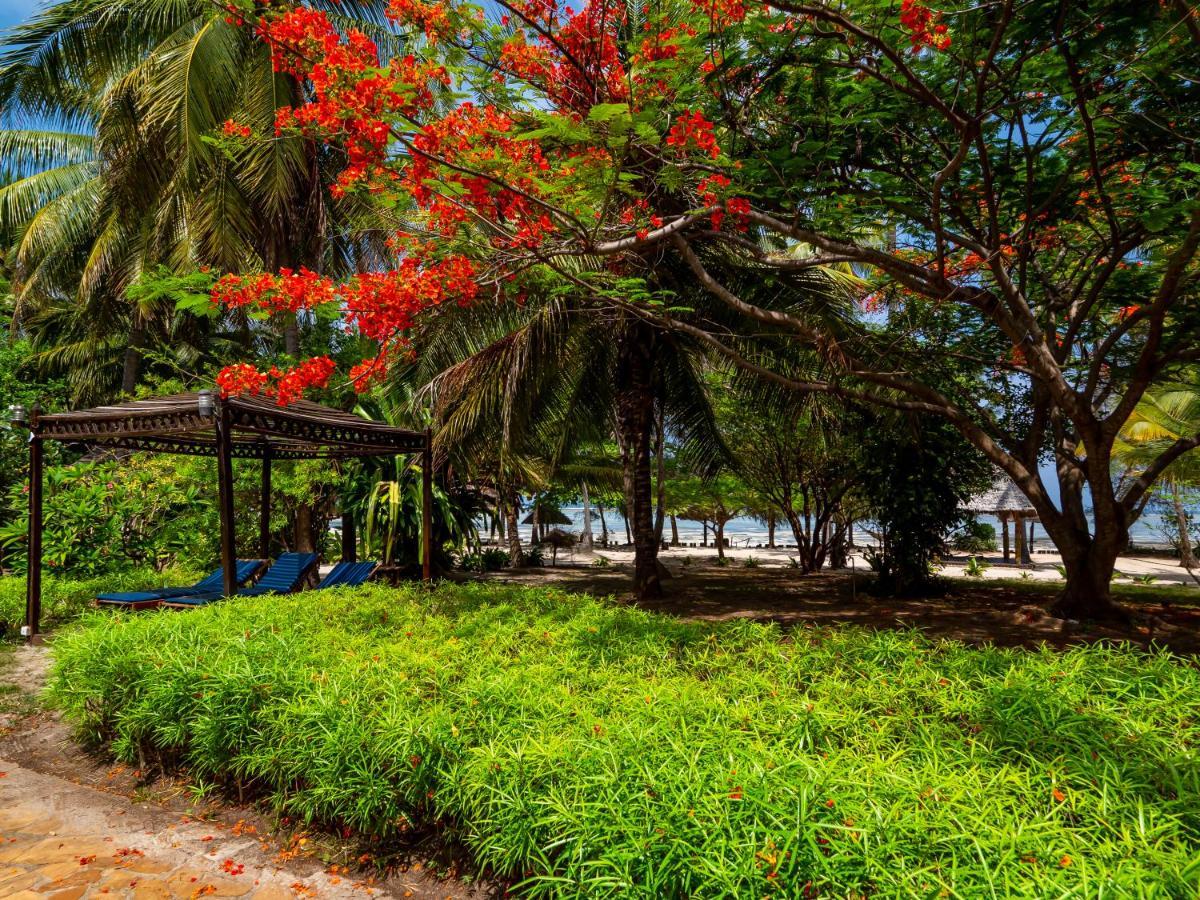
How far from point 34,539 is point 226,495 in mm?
2660

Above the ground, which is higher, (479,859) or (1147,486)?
(1147,486)

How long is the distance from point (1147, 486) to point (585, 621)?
245 inches

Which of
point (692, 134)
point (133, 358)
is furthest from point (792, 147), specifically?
point (133, 358)

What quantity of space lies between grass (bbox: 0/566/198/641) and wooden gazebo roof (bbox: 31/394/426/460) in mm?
1875

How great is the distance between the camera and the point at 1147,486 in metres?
6.77

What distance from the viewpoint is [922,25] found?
405 centimetres

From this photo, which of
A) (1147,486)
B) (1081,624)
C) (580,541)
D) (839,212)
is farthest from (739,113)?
(580,541)

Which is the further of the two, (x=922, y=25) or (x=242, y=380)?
(x=242, y=380)

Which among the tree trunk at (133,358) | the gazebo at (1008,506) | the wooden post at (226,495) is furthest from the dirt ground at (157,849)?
the gazebo at (1008,506)

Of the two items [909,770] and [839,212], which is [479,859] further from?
[839,212]

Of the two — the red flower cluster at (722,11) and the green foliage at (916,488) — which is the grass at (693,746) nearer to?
the red flower cluster at (722,11)

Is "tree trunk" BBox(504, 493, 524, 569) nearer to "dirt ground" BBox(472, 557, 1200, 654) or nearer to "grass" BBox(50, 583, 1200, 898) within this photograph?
"dirt ground" BBox(472, 557, 1200, 654)

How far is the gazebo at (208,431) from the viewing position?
6305 mm

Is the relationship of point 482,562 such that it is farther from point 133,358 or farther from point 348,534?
point 133,358
